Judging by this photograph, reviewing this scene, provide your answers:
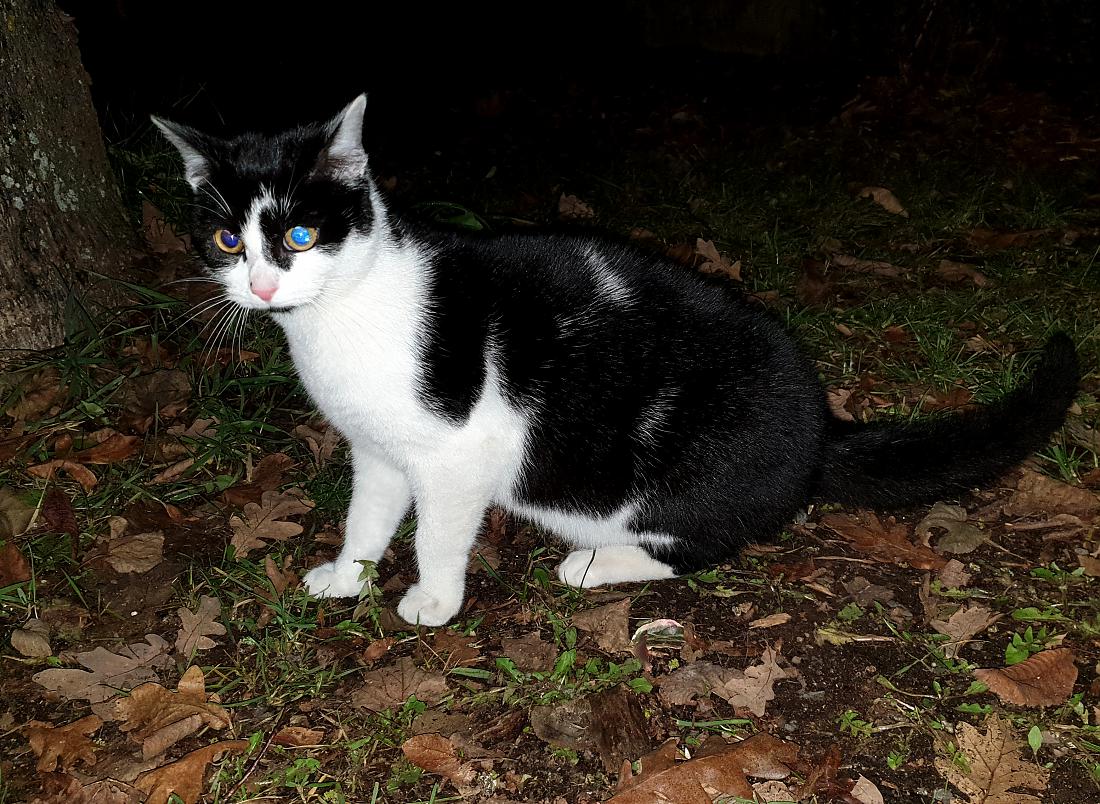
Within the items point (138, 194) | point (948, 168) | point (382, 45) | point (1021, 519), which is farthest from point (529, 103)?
point (1021, 519)

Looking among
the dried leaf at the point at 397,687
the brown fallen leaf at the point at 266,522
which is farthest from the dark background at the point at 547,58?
the dried leaf at the point at 397,687

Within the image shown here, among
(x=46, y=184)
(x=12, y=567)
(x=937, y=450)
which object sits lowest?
(x=12, y=567)

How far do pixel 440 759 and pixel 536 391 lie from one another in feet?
3.52

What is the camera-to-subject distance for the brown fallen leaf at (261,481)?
328 centimetres

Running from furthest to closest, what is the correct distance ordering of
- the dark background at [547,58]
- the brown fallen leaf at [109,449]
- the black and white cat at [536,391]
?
the dark background at [547,58] → the brown fallen leaf at [109,449] → the black and white cat at [536,391]

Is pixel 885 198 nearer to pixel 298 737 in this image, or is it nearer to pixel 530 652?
pixel 530 652

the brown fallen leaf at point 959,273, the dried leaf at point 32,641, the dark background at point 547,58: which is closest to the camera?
the dried leaf at point 32,641

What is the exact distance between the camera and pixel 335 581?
2.92 meters

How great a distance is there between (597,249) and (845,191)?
11.0ft

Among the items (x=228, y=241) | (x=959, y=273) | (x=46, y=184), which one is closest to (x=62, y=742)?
(x=228, y=241)

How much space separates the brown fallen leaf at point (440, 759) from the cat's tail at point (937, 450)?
1476mm

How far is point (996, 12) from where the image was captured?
6.93 meters

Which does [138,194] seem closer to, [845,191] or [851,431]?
[851,431]

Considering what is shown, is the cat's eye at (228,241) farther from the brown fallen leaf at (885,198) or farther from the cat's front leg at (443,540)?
the brown fallen leaf at (885,198)
